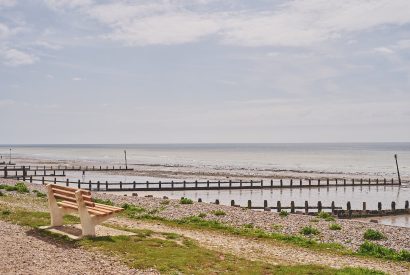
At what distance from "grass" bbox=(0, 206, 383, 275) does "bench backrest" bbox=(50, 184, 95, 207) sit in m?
1.14

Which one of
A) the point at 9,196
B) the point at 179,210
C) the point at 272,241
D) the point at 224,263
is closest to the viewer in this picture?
the point at 224,263

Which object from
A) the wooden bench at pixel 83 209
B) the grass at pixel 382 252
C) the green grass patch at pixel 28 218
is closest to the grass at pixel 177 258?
the wooden bench at pixel 83 209

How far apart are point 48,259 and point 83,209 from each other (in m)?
2.48

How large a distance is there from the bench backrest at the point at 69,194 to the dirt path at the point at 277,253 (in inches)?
140

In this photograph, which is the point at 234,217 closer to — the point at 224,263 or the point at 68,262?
the point at 224,263

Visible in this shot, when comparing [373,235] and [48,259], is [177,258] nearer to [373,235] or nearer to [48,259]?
[48,259]

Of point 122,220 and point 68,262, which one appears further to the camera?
point 122,220

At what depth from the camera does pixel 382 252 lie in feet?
47.1


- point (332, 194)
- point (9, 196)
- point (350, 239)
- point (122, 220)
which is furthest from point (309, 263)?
point (332, 194)

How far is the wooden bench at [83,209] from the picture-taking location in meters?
12.9

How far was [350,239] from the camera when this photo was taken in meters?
16.6

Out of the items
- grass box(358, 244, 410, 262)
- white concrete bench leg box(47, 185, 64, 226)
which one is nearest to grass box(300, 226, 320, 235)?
grass box(358, 244, 410, 262)

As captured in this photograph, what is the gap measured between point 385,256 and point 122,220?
9578mm

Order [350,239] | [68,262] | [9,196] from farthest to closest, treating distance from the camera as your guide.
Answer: [9,196] → [350,239] → [68,262]
